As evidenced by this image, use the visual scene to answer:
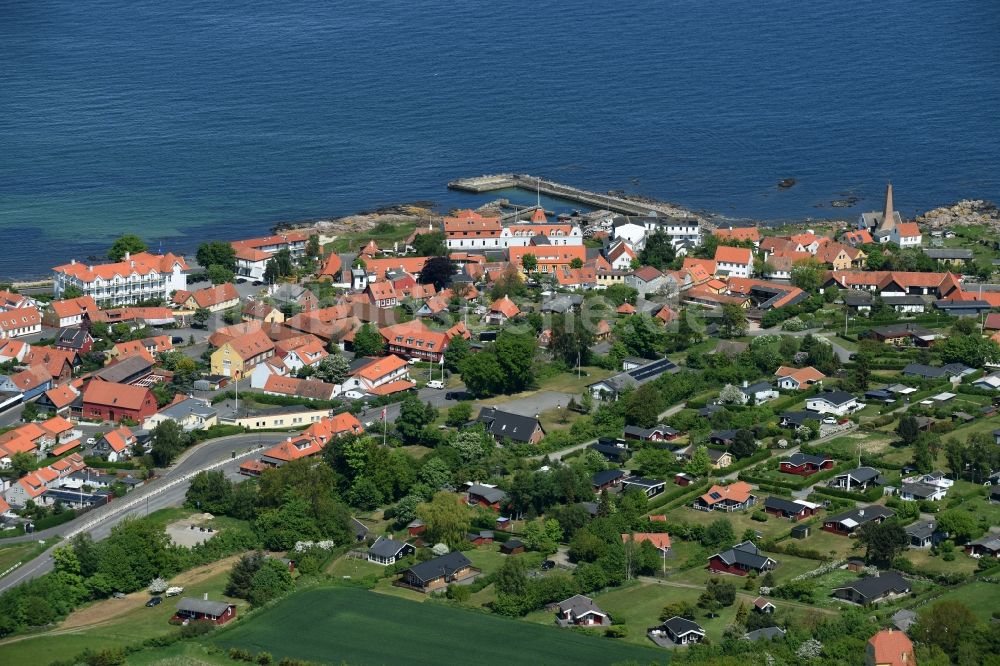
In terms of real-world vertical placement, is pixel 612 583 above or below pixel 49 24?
below

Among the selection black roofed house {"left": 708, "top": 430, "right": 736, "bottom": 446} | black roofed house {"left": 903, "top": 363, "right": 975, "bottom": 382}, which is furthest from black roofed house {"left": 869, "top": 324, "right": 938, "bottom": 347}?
black roofed house {"left": 708, "top": 430, "right": 736, "bottom": 446}

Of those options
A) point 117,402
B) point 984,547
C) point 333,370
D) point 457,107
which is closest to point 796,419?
point 984,547

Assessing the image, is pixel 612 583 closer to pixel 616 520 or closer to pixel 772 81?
pixel 616 520

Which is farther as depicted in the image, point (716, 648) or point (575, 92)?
point (575, 92)

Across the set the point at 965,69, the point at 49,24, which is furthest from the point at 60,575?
the point at 49,24

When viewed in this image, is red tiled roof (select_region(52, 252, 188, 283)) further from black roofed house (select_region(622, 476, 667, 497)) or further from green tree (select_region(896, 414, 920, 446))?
green tree (select_region(896, 414, 920, 446))

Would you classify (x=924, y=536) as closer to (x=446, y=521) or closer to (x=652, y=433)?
(x=652, y=433)
